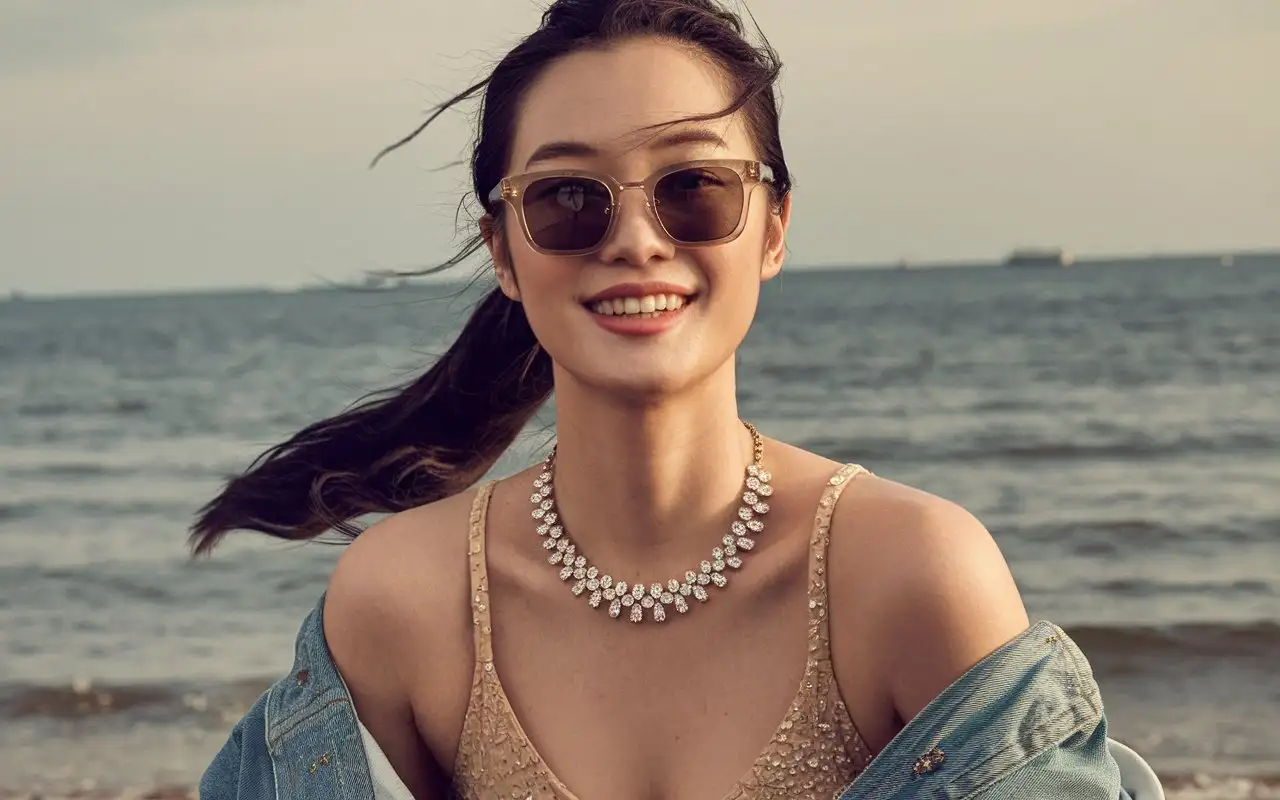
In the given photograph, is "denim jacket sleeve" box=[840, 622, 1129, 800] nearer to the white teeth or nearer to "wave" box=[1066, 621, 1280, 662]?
the white teeth

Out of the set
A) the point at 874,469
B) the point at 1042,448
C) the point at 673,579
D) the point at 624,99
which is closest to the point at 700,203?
the point at 624,99

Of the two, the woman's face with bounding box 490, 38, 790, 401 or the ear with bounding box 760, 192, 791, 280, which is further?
the ear with bounding box 760, 192, 791, 280

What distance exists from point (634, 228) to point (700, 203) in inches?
4.5

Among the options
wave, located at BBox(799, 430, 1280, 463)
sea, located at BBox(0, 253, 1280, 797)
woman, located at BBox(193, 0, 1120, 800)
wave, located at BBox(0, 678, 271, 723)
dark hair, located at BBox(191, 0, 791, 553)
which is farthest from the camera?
wave, located at BBox(799, 430, 1280, 463)

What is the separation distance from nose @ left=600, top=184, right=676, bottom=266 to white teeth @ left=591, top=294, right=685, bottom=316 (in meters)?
0.05

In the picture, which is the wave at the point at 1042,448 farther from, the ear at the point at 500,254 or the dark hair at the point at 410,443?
the ear at the point at 500,254

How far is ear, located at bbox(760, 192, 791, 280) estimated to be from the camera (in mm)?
2539

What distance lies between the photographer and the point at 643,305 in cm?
231

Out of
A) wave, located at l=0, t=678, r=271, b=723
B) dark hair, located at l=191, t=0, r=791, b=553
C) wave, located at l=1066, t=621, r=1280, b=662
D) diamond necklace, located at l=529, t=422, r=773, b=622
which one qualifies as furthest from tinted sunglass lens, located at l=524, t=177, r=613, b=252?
wave, located at l=1066, t=621, r=1280, b=662

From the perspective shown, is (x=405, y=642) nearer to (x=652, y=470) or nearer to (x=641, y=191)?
(x=652, y=470)

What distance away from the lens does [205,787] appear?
267 cm

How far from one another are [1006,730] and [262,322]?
4295 cm

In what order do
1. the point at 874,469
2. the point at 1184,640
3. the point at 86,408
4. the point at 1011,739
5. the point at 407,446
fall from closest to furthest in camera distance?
the point at 1011,739 < the point at 407,446 < the point at 1184,640 < the point at 874,469 < the point at 86,408

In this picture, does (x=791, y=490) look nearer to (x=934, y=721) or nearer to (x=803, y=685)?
(x=803, y=685)
